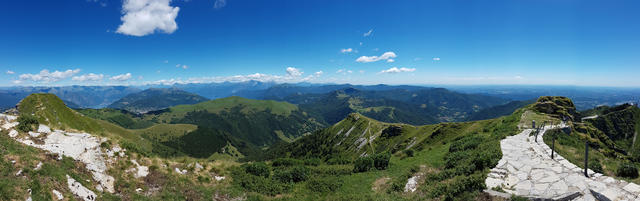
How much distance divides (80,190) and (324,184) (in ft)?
51.5

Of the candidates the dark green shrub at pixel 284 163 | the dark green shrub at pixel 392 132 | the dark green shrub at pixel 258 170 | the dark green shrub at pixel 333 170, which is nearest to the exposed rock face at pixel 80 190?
the dark green shrub at pixel 258 170

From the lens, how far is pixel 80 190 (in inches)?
512

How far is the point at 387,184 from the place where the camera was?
1962 centimetres

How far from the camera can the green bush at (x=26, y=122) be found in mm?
16872

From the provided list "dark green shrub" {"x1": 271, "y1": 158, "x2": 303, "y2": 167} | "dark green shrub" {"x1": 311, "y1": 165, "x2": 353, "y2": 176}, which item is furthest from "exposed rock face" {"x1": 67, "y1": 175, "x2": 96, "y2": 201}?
"dark green shrub" {"x1": 311, "y1": 165, "x2": 353, "y2": 176}

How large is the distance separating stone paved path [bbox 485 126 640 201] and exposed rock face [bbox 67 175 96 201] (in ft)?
72.9

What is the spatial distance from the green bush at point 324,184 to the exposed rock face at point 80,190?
13.9m

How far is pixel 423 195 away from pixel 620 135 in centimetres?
10205

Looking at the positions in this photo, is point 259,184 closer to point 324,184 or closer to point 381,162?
point 324,184

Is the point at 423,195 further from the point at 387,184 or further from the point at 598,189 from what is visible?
the point at 598,189

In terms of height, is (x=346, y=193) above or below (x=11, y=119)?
below

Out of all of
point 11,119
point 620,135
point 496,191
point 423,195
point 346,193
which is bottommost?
point 620,135

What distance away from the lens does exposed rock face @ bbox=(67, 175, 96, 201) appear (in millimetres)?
12766

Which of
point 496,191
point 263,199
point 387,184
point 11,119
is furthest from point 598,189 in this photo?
point 11,119
